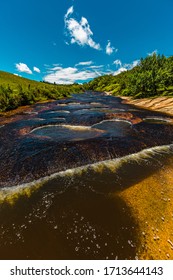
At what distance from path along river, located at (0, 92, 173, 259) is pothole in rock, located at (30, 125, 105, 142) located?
97 cm

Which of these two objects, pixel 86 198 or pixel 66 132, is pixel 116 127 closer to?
pixel 66 132

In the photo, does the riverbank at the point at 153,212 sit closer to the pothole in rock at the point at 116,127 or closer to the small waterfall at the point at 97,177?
the small waterfall at the point at 97,177

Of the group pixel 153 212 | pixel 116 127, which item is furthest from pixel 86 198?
pixel 116 127

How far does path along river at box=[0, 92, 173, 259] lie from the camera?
8057 millimetres

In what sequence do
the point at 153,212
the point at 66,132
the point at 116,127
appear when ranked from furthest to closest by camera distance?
the point at 116,127 → the point at 66,132 → the point at 153,212

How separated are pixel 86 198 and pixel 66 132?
560 inches

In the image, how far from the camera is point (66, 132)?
2431 centimetres

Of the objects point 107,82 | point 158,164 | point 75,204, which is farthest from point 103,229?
point 107,82

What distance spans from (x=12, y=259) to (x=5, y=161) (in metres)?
10.0

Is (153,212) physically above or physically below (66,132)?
below

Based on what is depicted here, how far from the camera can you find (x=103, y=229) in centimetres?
893

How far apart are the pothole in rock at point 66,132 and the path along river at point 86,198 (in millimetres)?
974

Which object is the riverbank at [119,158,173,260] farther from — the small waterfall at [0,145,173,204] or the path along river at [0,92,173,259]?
the small waterfall at [0,145,173,204]

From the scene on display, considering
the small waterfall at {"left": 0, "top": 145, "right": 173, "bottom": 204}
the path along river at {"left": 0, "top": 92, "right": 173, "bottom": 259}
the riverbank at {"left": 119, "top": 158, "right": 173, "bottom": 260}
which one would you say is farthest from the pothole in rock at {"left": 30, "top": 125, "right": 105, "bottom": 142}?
the riverbank at {"left": 119, "top": 158, "right": 173, "bottom": 260}
